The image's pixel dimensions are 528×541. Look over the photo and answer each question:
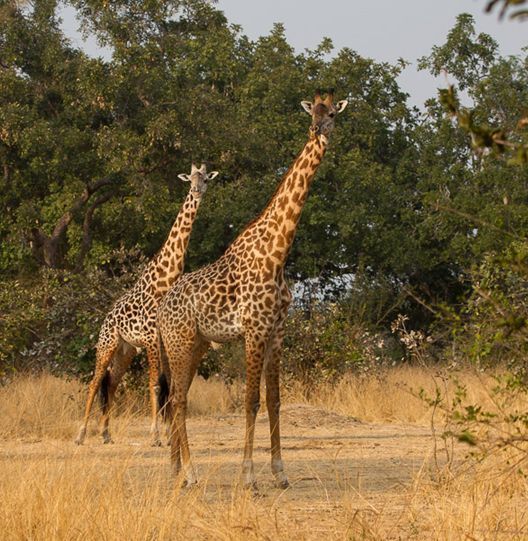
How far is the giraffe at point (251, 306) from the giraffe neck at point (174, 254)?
2.94 meters

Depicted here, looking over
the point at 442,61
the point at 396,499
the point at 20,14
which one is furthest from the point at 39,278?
the point at 396,499

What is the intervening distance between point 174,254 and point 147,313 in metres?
0.67

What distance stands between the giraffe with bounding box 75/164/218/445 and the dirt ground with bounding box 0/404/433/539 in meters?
0.50

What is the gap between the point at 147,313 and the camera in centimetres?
1183

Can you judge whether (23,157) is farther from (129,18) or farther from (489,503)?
(489,503)

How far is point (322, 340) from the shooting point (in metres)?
16.2

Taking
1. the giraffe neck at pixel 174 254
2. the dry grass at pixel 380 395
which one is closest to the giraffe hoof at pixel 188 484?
the giraffe neck at pixel 174 254

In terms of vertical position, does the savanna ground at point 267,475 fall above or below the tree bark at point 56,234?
below

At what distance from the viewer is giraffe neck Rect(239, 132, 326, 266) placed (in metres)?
8.71

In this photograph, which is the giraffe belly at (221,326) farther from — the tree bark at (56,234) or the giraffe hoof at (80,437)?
the tree bark at (56,234)

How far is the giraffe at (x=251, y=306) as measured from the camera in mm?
8391

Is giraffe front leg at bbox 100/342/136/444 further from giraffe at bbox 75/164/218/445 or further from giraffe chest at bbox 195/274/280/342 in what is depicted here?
giraffe chest at bbox 195/274/280/342

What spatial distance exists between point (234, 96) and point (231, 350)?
11.8 meters

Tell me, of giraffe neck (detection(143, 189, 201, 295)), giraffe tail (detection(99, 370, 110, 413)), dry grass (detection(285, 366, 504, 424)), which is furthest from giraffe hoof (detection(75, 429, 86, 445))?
dry grass (detection(285, 366, 504, 424))
